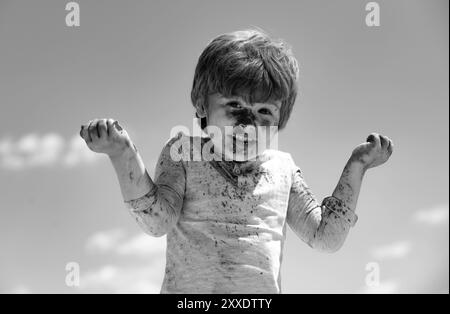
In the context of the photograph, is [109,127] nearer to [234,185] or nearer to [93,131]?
[93,131]

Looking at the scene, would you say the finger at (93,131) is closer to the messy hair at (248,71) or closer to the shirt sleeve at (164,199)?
the shirt sleeve at (164,199)

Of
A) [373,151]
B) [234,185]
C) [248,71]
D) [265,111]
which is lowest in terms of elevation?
[234,185]

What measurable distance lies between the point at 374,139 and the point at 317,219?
32 cm

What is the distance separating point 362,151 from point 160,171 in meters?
0.63

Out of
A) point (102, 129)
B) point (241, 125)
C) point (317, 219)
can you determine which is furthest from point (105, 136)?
point (317, 219)

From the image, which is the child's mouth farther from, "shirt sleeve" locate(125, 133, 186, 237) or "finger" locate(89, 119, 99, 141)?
"finger" locate(89, 119, 99, 141)

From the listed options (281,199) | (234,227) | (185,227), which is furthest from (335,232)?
(185,227)

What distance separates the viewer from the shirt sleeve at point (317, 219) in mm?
1840

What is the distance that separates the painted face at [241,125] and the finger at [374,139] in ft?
1.03

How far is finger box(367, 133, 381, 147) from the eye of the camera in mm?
1927

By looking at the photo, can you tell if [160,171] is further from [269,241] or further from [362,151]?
→ [362,151]

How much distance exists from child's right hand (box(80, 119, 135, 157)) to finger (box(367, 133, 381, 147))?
79cm

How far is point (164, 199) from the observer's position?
5.61 ft

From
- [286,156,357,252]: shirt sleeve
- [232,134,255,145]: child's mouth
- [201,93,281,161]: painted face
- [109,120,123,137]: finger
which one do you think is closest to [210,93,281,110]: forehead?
[201,93,281,161]: painted face
